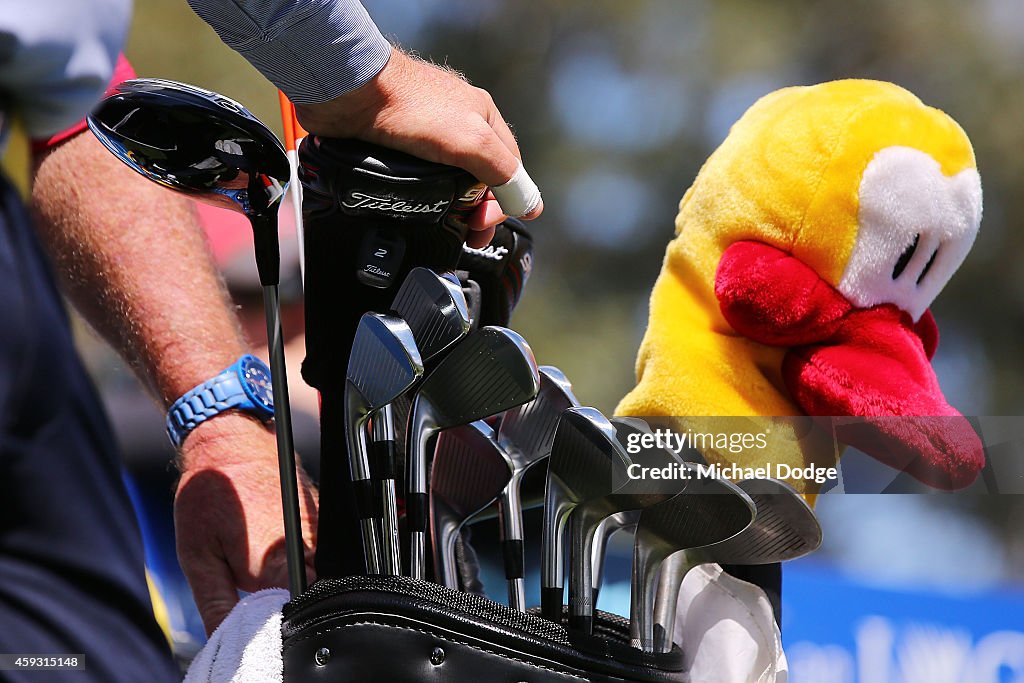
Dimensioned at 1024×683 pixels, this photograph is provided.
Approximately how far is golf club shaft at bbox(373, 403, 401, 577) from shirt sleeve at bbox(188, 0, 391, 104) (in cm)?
17

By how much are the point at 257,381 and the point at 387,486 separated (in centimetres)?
25

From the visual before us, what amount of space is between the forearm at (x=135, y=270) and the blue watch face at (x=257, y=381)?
0.04m

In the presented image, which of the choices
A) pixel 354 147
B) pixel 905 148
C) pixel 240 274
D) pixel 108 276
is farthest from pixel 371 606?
pixel 240 274

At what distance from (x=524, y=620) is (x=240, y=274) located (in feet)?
2.73

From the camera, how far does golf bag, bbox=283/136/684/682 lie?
0.49 metres

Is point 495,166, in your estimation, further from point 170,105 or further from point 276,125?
point 276,125

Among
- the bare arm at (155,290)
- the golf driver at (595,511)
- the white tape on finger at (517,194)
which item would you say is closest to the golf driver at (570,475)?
the golf driver at (595,511)

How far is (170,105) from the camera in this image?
1.86ft

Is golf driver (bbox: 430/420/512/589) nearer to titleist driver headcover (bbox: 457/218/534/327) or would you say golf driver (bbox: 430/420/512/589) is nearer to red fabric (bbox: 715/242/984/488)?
titleist driver headcover (bbox: 457/218/534/327)

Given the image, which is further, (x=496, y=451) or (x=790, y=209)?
(x=790, y=209)

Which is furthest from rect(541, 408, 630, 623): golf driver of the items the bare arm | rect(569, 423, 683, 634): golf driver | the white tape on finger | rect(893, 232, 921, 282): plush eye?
rect(893, 232, 921, 282): plush eye

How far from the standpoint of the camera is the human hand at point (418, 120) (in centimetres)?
55

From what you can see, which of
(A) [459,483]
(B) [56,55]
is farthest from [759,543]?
(B) [56,55]

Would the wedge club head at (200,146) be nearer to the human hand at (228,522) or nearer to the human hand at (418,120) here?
the human hand at (418,120)
